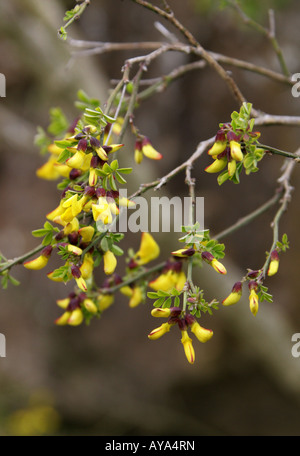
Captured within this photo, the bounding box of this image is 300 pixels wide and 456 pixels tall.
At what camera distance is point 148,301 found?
1.95m

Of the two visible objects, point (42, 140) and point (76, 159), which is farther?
point (42, 140)

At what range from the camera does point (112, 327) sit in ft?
7.44

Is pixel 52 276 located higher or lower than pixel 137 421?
lower

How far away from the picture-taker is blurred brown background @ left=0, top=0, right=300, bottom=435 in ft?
6.07

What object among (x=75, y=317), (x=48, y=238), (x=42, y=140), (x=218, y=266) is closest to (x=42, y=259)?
(x=48, y=238)

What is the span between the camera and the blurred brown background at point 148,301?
6.07 ft

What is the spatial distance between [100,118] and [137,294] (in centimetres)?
36

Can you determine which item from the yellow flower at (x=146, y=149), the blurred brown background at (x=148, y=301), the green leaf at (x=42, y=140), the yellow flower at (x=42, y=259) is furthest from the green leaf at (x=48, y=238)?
the blurred brown background at (x=148, y=301)

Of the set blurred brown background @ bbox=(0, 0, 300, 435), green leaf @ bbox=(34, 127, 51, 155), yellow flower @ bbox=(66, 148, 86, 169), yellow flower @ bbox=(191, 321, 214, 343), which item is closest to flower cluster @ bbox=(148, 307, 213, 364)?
yellow flower @ bbox=(191, 321, 214, 343)

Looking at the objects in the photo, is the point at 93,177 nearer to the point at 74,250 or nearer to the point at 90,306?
the point at 74,250

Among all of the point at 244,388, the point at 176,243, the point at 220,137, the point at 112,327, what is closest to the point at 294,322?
the point at 244,388

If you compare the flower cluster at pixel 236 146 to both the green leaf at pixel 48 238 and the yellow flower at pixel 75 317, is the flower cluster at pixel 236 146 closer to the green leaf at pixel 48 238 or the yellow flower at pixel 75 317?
A: the green leaf at pixel 48 238

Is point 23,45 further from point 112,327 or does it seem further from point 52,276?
point 52,276

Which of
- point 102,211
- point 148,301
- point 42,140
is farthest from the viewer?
point 148,301
